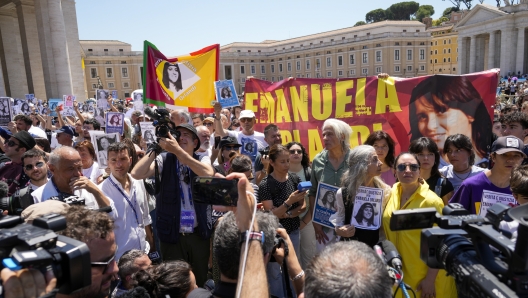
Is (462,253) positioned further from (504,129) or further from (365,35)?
(365,35)

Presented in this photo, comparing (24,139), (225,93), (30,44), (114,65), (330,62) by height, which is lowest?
(24,139)

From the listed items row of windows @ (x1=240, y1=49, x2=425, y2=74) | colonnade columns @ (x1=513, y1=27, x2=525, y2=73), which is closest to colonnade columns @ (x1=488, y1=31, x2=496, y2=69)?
colonnade columns @ (x1=513, y1=27, x2=525, y2=73)

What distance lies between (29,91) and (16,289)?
31.5m

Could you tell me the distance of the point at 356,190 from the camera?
10.6ft

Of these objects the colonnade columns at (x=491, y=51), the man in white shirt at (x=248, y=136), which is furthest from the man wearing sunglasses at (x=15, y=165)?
the colonnade columns at (x=491, y=51)

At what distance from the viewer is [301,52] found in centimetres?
9131

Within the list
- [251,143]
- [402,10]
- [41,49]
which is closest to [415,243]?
[251,143]

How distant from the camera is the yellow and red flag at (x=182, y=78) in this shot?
6.37 metres

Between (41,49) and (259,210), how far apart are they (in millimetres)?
25212

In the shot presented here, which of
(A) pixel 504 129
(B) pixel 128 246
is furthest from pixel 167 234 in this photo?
(A) pixel 504 129

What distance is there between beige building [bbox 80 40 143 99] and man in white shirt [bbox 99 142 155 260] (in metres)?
89.4

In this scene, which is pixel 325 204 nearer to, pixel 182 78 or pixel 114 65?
pixel 182 78

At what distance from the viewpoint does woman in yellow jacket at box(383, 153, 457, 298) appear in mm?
2924

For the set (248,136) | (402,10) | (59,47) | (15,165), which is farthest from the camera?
(402,10)
